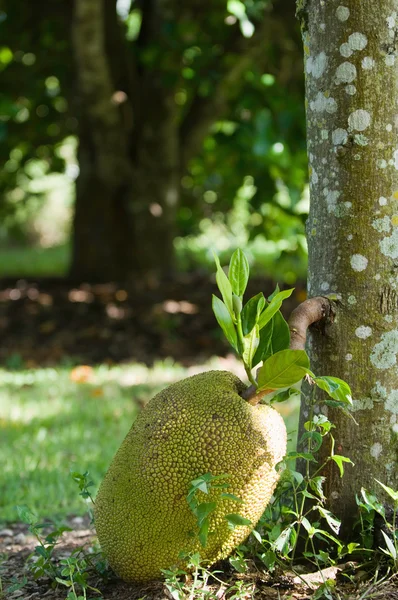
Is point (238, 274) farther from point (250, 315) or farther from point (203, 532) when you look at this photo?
point (203, 532)

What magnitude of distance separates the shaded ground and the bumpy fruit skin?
10.8 feet

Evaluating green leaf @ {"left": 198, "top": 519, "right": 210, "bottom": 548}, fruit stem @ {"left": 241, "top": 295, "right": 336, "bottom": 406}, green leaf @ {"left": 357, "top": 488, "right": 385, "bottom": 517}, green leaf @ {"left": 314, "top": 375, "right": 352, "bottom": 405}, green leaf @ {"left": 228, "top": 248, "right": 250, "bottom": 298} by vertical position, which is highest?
green leaf @ {"left": 228, "top": 248, "right": 250, "bottom": 298}

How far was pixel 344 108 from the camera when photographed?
1.63 metres

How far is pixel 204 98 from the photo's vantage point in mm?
5789

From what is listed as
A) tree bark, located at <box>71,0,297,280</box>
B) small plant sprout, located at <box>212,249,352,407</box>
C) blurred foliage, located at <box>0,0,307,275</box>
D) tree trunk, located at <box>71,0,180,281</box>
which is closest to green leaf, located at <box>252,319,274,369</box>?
small plant sprout, located at <box>212,249,352,407</box>

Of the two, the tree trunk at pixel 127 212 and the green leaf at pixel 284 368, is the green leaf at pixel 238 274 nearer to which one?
the green leaf at pixel 284 368

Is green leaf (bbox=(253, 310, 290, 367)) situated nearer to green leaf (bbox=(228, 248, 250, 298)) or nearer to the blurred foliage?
green leaf (bbox=(228, 248, 250, 298))

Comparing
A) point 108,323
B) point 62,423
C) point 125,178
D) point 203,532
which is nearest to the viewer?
point 203,532

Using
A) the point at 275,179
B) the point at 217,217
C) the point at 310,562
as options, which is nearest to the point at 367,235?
the point at 310,562

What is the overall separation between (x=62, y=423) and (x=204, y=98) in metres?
3.19

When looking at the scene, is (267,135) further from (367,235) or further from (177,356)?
(367,235)

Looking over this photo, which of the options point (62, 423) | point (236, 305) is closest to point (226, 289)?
point (236, 305)

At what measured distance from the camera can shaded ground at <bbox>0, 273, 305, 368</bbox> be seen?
506cm

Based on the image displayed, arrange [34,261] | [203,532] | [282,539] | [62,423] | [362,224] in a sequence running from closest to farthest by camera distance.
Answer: [203,532]
[282,539]
[362,224]
[62,423]
[34,261]
